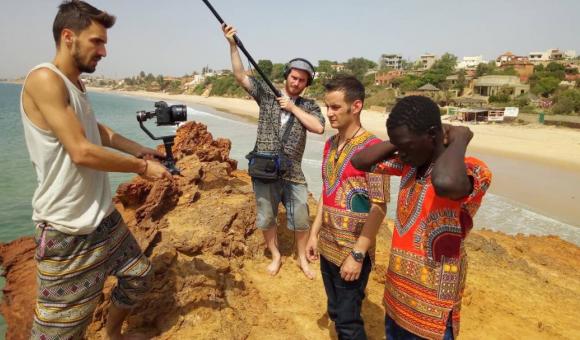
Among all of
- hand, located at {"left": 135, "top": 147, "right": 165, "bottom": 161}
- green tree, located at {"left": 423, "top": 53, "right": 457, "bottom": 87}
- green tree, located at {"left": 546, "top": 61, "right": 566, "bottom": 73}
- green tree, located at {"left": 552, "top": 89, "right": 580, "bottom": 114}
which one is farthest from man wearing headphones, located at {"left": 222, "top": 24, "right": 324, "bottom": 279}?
green tree, located at {"left": 546, "top": 61, "right": 566, "bottom": 73}

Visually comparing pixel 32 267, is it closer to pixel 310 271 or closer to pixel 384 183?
pixel 310 271

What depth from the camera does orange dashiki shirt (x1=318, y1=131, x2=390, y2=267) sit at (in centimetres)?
240

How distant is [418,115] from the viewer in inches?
63.3

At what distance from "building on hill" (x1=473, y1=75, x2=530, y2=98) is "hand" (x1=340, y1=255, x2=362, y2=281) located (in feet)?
134

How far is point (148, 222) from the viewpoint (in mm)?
4027

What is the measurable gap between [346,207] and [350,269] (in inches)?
16.0

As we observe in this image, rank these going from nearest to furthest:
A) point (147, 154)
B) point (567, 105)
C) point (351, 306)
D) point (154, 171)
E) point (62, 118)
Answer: point (62, 118) → point (154, 171) → point (351, 306) → point (147, 154) → point (567, 105)

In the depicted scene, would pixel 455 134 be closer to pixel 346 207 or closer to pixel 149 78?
pixel 346 207

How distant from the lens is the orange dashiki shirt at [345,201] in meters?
2.40

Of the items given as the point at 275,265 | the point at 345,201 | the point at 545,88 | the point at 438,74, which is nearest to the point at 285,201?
the point at 275,265

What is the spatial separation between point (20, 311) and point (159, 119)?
2.66 meters

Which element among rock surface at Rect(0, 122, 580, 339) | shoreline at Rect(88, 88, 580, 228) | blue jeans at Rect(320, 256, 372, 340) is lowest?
shoreline at Rect(88, 88, 580, 228)

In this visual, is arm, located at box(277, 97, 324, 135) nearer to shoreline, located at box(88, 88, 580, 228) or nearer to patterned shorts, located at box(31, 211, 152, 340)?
patterned shorts, located at box(31, 211, 152, 340)

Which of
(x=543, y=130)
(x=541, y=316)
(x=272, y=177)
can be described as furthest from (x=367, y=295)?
(x=543, y=130)
